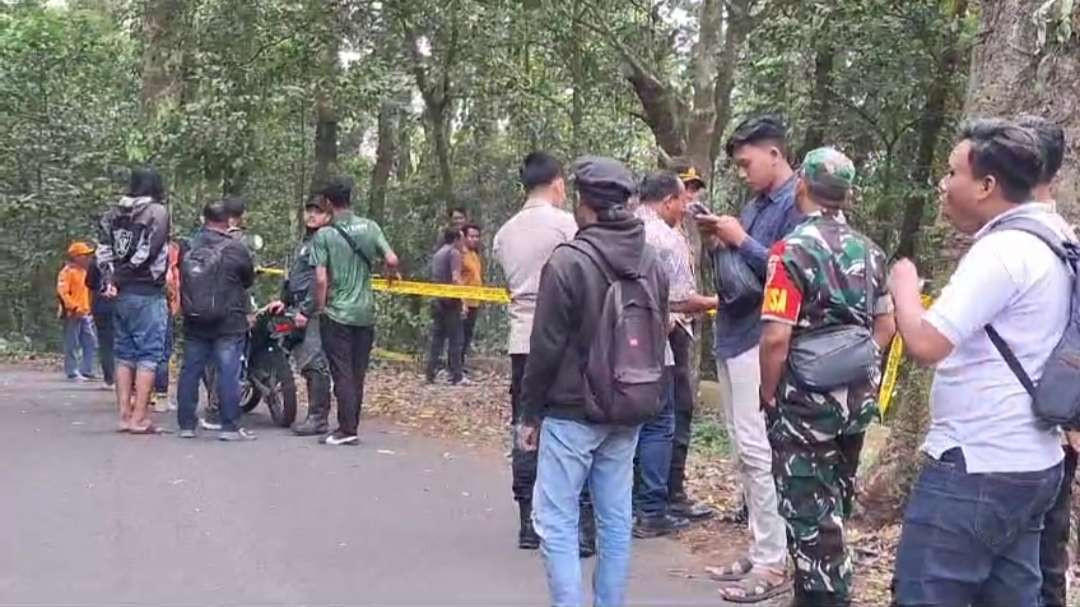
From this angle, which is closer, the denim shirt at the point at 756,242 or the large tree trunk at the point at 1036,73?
Answer: the denim shirt at the point at 756,242

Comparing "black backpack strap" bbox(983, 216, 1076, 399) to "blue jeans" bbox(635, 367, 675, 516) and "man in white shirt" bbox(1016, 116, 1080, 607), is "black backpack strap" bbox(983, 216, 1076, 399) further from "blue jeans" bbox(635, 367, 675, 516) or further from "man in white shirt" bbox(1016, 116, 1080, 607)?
"blue jeans" bbox(635, 367, 675, 516)

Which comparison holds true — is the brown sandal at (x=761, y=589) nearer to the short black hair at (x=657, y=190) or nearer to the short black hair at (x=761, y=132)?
the short black hair at (x=761, y=132)

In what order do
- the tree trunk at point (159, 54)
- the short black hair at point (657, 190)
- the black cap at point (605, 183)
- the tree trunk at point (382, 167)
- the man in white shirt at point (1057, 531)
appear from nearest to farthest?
the man in white shirt at point (1057, 531) < the black cap at point (605, 183) < the short black hair at point (657, 190) < the tree trunk at point (159, 54) < the tree trunk at point (382, 167)

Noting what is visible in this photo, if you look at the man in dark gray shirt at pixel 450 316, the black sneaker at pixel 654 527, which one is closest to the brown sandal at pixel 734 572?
the black sneaker at pixel 654 527

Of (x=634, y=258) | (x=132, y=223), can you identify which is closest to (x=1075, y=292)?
(x=634, y=258)

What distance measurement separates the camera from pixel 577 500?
495cm

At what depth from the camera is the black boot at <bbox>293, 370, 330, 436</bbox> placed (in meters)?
10.2

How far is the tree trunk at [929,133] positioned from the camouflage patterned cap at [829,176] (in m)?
7.92

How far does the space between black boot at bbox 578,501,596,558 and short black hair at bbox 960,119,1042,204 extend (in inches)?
126

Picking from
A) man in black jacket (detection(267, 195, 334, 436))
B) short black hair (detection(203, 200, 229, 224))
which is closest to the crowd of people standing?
man in black jacket (detection(267, 195, 334, 436))

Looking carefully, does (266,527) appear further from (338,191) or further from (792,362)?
(792,362)

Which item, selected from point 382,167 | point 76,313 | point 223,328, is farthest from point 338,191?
point 382,167

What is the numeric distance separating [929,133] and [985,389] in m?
11.5

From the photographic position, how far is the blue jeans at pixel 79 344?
50.4ft
